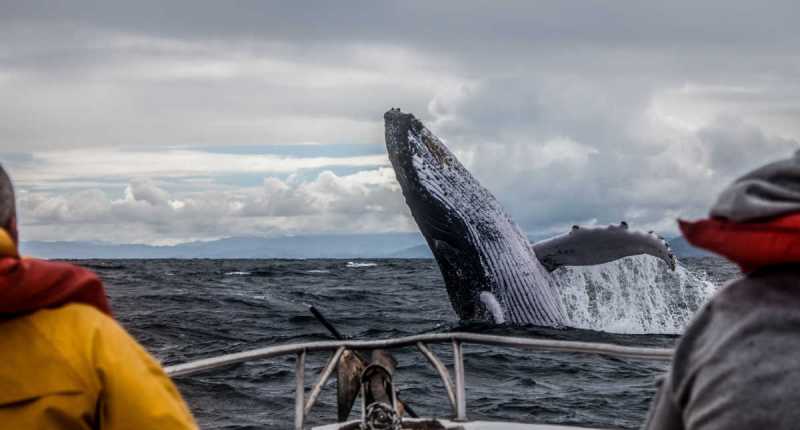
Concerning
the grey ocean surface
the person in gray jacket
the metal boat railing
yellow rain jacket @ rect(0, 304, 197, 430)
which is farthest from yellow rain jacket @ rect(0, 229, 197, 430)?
the grey ocean surface

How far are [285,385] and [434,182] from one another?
226cm

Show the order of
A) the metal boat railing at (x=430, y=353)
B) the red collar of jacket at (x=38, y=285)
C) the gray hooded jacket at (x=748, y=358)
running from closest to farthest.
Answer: the gray hooded jacket at (x=748, y=358) → the red collar of jacket at (x=38, y=285) → the metal boat railing at (x=430, y=353)

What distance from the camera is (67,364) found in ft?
4.77

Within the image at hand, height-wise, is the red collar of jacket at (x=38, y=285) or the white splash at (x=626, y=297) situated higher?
the red collar of jacket at (x=38, y=285)

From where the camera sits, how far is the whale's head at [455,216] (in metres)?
9.32

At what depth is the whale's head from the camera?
9.32 metres

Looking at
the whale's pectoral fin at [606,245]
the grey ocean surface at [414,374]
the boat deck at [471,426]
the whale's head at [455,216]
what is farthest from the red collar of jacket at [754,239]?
the whale's head at [455,216]

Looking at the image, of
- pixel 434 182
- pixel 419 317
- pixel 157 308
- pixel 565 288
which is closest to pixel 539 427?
→ pixel 434 182

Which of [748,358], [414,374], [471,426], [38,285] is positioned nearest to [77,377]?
[38,285]

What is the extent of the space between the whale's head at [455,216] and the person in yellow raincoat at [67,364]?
7780mm

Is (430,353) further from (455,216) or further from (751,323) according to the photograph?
(455,216)

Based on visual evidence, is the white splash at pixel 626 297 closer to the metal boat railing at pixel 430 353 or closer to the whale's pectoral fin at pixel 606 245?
the whale's pectoral fin at pixel 606 245

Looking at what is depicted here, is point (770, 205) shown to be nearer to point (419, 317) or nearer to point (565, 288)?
point (565, 288)

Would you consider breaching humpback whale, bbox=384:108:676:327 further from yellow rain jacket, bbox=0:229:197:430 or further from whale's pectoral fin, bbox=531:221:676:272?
yellow rain jacket, bbox=0:229:197:430
